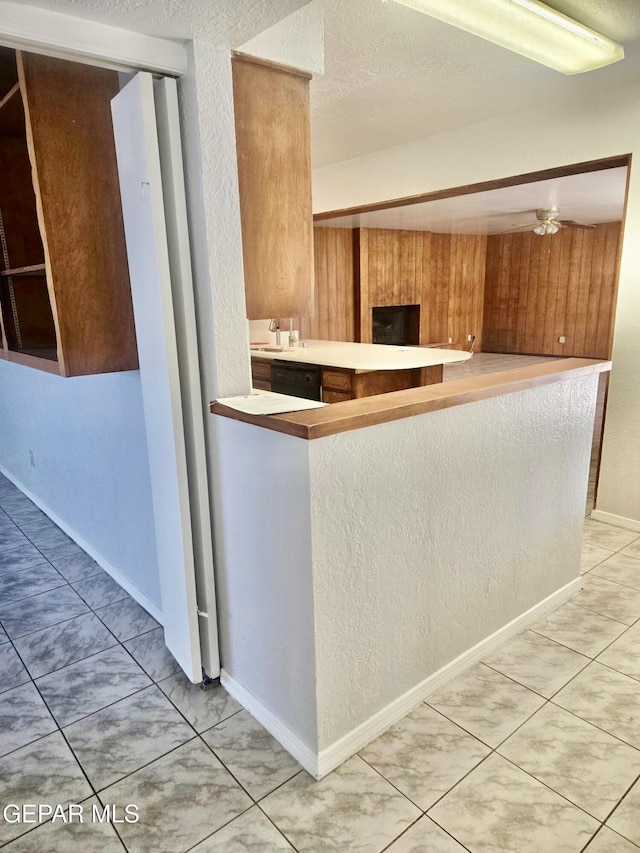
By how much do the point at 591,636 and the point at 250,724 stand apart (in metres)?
1.38

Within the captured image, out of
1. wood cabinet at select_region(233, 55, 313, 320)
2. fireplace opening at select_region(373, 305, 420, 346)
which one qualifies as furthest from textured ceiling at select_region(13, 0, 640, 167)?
fireplace opening at select_region(373, 305, 420, 346)

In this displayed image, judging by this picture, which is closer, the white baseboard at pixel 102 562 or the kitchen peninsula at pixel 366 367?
the white baseboard at pixel 102 562

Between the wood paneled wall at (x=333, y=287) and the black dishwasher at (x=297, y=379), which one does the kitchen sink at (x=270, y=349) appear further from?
the wood paneled wall at (x=333, y=287)

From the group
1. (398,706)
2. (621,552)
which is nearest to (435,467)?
(398,706)

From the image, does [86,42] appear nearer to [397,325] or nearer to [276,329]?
[276,329]

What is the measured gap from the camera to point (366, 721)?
5.59 ft

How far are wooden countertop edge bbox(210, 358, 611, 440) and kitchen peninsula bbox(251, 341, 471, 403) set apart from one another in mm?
1557

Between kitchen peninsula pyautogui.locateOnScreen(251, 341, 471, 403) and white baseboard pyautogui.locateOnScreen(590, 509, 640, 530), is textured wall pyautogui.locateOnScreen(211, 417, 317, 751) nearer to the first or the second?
kitchen peninsula pyautogui.locateOnScreen(251, 341, 471, 403)

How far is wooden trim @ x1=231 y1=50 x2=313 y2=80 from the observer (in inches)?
63.2

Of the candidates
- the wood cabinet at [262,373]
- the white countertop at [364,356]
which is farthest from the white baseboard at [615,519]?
the wood cabinet at [262,373]

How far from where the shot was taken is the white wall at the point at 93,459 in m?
2.28

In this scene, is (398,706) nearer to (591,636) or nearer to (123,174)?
(591,636)

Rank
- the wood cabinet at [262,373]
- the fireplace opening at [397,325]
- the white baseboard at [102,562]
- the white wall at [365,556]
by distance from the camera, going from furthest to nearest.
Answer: the fireplace opening at [397,325]
the wood cabinet at [262,373]
the white baseboard at [102,562]
the white wall at [365,556]

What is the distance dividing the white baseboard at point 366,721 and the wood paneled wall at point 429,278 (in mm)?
6007
